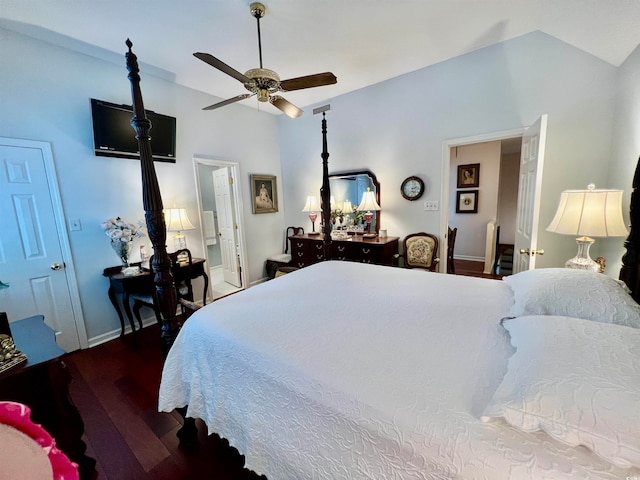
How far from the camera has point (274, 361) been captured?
104cm

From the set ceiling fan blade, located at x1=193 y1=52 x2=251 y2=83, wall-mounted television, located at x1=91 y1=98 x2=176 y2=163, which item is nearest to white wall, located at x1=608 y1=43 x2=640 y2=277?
ceiling fan blade, located at x1=193 y1=52 x2=251 y2=83

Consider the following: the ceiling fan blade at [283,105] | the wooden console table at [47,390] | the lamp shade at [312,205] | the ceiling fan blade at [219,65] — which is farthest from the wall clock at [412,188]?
the wooden console table at [47,390]

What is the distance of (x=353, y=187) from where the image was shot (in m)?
3.89

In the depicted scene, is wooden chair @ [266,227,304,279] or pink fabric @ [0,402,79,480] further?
wooden chair @ [266,227,304,279]

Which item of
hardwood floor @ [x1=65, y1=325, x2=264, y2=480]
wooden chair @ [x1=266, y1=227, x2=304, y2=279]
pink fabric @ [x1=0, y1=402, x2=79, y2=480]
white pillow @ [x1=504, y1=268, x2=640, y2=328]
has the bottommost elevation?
hardwood floor @ [x1=65, y1=325, x2=264, y2=480]

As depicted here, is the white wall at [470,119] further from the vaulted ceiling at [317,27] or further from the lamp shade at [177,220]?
the lamp shade at [177,220]

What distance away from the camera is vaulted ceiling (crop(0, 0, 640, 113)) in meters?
1.91

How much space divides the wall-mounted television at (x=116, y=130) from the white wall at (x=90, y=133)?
0.37 feet

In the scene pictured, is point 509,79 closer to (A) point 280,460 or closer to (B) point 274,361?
(B) point 274,361

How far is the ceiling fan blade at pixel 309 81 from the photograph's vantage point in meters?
1.90

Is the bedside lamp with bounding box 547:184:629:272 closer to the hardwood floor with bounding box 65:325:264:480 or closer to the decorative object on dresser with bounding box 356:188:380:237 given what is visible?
the decorative object on dresser with bounding box 356:188:380:237

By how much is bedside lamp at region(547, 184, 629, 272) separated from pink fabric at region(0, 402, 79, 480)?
2450 millimetres

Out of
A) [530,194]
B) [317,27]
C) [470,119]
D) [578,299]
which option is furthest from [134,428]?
[470,119]

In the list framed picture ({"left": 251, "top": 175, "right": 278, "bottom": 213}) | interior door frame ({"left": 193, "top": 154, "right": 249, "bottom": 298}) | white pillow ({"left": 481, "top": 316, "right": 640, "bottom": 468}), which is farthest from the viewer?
framed picture ({"left": 251, "top": 175, "right": 278, "bottom": 213})
